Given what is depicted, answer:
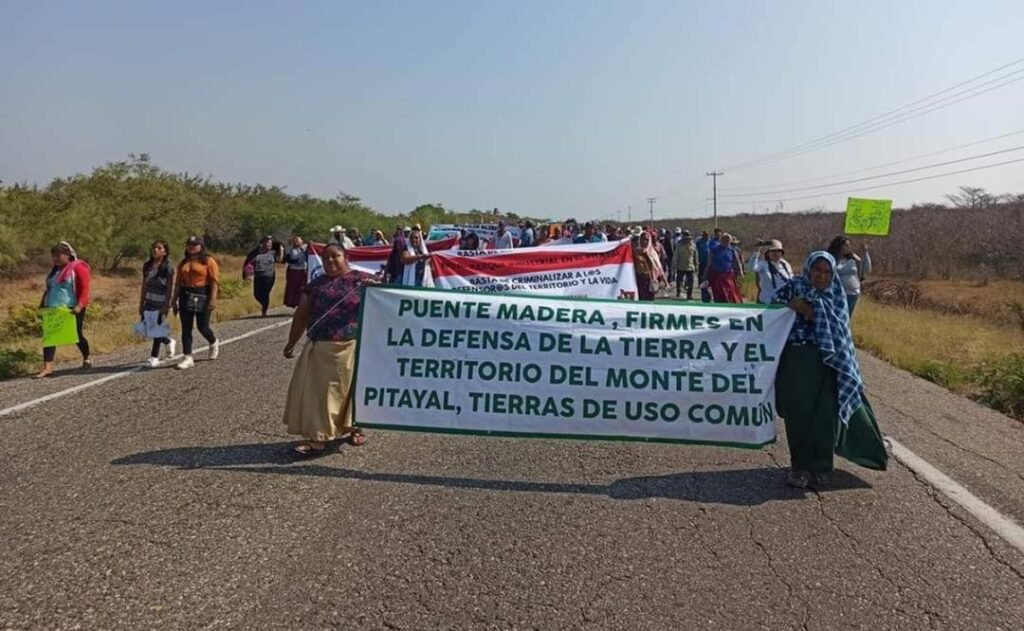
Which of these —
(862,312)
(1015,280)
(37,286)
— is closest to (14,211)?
(37,286)

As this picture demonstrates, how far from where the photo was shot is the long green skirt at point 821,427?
220 inches

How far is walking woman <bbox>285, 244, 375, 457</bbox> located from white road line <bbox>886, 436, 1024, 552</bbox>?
4.32m

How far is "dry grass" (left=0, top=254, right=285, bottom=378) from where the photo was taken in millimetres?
13743

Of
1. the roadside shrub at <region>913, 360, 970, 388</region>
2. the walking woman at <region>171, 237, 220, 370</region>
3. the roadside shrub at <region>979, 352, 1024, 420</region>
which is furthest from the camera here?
the roadside shrub at <region>913, 360, 970, 388</region>

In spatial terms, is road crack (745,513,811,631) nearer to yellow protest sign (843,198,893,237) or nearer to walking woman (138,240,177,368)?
walking woman (138,240,177,368)

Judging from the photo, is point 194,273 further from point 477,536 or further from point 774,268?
point 774,268

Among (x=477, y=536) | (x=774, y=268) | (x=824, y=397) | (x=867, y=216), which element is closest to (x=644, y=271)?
(x=774, y=268)

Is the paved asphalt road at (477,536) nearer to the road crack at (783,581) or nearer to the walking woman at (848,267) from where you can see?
the road crack at (783,581)

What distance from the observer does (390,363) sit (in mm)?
6305

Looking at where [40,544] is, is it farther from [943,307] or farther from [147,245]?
[147,245]

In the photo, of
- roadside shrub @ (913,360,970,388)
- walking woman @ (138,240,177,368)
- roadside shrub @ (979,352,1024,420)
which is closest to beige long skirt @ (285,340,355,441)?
walking woman @ (138,240,177,368)

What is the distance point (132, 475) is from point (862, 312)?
18749 millimetres

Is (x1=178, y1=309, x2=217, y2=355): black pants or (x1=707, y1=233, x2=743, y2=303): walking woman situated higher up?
(x1=707, y1=233, x2=743, y2=303): walking woman

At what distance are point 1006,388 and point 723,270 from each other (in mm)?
5260
